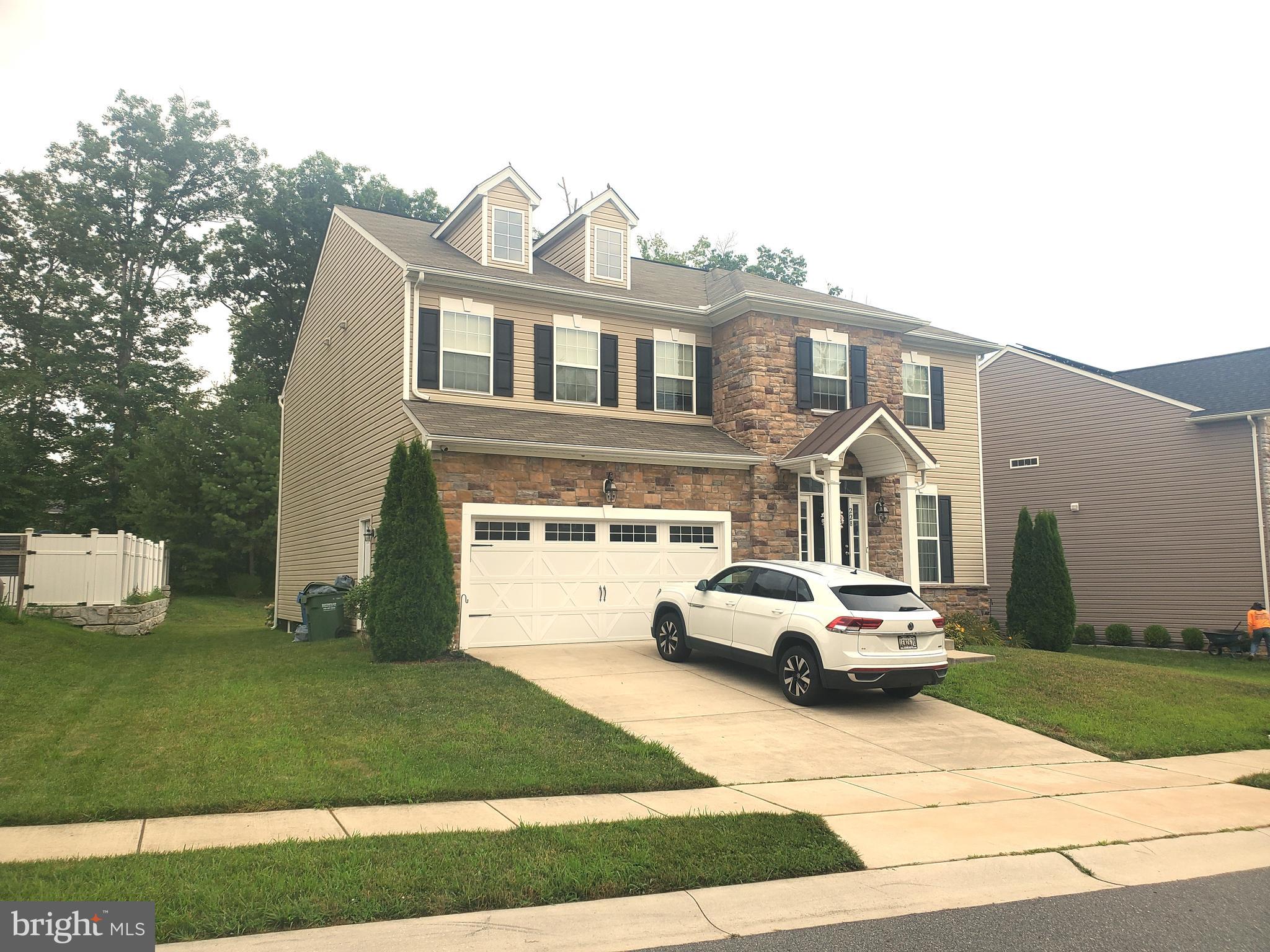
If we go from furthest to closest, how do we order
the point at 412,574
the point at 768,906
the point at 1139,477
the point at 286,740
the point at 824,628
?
the point at 1139,477 → the point at 412,574 → the point at 824,628 → the point at 286,740 → the point at 768,906

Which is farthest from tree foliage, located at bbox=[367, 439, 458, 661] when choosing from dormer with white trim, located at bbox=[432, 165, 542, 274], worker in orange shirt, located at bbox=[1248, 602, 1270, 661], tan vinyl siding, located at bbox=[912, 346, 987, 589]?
worker in orange shirt, located at bbox=[1248, 602, 1270, 661]

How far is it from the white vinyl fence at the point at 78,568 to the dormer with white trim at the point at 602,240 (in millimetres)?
10956

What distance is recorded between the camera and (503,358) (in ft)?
55.2

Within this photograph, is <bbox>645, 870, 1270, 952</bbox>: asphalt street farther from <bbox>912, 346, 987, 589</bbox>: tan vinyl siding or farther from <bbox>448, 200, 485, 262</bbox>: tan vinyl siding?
<bbox>912, 346, 987, 589</bbox>: tan vinyl siding

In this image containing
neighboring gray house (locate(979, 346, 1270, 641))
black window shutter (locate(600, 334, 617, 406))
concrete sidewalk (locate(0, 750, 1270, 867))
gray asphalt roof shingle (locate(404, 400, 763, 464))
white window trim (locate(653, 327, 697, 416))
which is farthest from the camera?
neighboring gray house (locate(979, 346, 1270, 641))

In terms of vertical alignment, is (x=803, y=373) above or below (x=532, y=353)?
below

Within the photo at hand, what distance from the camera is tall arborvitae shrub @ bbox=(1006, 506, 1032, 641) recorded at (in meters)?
20.2

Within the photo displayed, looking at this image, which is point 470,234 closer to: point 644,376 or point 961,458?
point 644,376

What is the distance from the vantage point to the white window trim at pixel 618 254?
1916 centimetres

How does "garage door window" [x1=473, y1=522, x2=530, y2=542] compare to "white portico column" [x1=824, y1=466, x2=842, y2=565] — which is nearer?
"garage door window" [x1=473, y1=522, x2=530, y2=542]

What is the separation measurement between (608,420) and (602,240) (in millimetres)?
4287

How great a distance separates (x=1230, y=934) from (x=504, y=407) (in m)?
13.5

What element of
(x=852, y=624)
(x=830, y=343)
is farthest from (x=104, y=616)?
(x=830, y=343)

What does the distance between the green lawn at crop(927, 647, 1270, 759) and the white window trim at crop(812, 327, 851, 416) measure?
580cm
